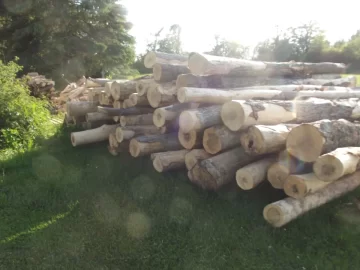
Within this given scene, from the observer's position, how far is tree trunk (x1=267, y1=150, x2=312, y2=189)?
362 cm

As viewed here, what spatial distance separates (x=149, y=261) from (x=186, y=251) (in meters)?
0.38

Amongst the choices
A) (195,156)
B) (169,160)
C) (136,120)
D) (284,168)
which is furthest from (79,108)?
(284,168)

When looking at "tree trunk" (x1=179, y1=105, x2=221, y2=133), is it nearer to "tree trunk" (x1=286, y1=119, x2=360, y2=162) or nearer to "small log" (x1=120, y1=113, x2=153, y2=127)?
"tree trunk" (x1=286, y1=119, x2=360, y2=162)

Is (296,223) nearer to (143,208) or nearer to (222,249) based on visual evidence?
(222,249)

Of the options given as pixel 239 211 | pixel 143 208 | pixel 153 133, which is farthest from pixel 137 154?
pixel 239 211

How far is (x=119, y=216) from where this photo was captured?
370 cm

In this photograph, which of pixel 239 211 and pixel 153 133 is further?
pixel 153 133

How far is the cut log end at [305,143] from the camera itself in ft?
10.9

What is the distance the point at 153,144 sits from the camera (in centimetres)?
498

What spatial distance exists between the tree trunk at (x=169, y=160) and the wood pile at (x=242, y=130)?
15 millimetres

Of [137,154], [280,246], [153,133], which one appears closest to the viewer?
[280,246]

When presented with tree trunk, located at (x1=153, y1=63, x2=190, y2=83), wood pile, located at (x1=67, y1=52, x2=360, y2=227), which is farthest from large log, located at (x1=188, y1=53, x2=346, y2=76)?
tree trunk, located at (x1=153, y1=63, x2=190, y2=83)

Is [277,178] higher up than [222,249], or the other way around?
[277,178]

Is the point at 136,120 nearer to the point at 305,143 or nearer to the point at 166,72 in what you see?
the point at 166,72
